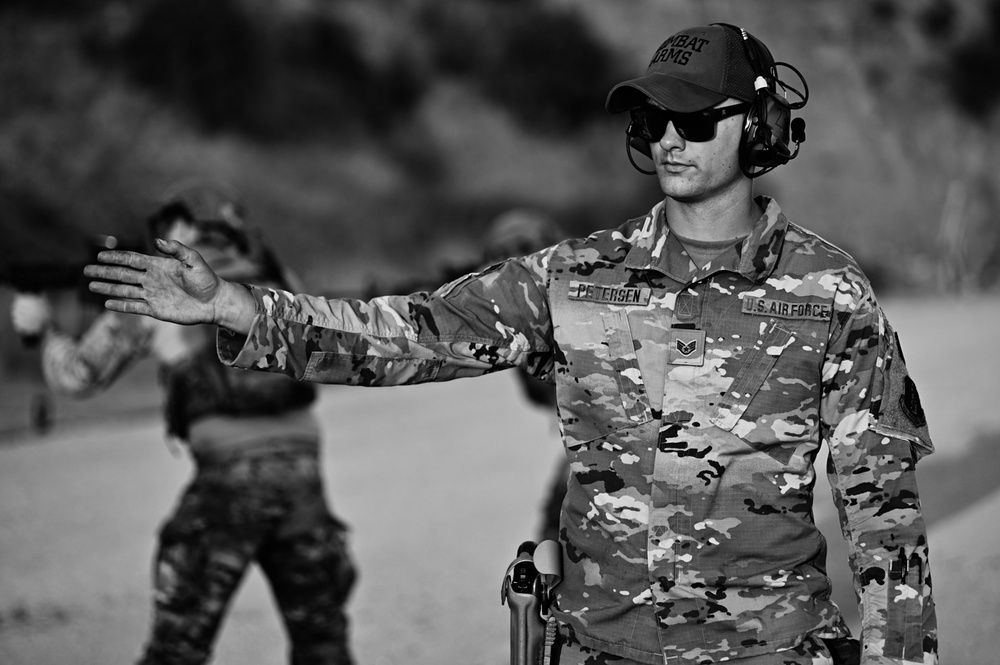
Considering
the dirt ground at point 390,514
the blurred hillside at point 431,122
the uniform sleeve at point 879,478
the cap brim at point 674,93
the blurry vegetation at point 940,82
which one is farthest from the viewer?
the blurry vegetation at point 940,82

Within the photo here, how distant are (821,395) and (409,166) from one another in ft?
62.0

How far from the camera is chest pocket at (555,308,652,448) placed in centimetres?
245

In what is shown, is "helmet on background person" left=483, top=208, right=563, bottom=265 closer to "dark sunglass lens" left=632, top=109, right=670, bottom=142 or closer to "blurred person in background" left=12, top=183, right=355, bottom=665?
"blurred person in background" left=12, top=183, right=355, bottom=665

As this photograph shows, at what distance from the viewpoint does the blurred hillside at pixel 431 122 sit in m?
17.1

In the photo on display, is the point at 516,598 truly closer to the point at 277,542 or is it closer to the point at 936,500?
the point at 277,542

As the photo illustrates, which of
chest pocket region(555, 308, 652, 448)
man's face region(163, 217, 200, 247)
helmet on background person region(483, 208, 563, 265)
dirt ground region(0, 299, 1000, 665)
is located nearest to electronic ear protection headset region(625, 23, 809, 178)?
chest pocket region(555, 308, 652, 448)

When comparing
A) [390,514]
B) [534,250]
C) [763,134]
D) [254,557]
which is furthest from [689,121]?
[390,514]

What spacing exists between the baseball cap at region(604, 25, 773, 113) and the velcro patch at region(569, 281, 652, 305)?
1.18 feet

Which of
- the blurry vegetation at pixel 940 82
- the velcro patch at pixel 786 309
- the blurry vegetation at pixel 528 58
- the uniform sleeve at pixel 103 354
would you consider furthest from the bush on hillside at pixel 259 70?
the velcro patch at pixel 786 309

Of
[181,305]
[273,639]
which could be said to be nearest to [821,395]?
[181,305]

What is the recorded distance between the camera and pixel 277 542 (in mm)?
4180

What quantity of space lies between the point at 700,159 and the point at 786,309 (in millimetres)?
345

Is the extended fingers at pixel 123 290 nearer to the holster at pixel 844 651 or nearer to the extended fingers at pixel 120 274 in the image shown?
the extended fingers at pixel 120 274

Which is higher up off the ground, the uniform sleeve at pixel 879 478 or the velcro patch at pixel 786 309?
the velcro patch at pixel 786 309
